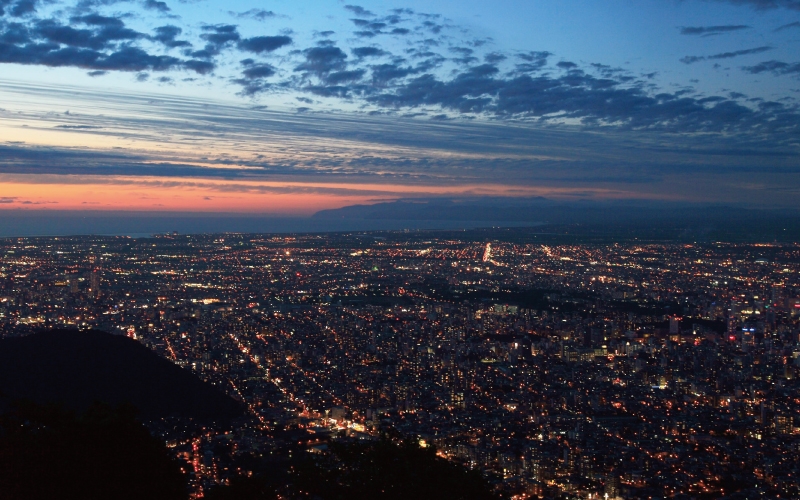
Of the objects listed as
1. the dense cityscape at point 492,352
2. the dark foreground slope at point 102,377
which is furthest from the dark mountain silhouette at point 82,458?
the dark foreground slope at point 102,377

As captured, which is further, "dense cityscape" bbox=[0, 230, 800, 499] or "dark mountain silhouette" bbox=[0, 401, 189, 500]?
"dense cityscape" bbox=[0, 230, 800, 499]

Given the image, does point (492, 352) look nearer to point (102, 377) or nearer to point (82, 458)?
point (102, 377)

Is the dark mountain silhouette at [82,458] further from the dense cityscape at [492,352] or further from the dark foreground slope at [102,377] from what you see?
the dark foreground slope at [102,377]

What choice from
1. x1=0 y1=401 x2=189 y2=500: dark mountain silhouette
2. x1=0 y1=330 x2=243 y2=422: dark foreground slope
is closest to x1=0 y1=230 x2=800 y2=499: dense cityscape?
x1=0 y1=330 x2=243 y2=422: dark foreground slope

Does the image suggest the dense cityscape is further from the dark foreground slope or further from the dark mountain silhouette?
the dark mountain silhouette

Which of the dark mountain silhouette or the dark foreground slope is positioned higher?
the dark mountain silhouette
